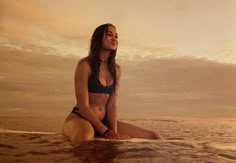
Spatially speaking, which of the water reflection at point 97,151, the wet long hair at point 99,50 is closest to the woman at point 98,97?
the wet long hair at point 99,50

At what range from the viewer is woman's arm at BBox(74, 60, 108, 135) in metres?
1.83

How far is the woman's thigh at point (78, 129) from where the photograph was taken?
5.78 ft

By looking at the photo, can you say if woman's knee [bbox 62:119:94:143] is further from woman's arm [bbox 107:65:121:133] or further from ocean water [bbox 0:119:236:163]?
woman's arm [bbox 107:65:121:133]

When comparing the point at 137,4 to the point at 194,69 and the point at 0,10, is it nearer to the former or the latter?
the point at 194,69

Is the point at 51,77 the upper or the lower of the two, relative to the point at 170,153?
upper

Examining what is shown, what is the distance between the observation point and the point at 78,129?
5.89 ft

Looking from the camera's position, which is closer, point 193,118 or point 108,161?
point 108,161

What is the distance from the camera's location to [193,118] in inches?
103

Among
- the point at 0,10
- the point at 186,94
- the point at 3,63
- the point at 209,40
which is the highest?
the point at 0,10

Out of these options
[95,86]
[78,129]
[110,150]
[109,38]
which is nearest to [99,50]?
[109,38]

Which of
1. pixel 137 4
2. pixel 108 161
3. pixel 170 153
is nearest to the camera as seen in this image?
pixel 108 161

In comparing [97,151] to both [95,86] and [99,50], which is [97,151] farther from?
[99,50]

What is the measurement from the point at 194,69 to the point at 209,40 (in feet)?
0.90

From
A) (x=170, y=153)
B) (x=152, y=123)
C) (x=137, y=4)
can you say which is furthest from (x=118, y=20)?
(x=170, y=153)
